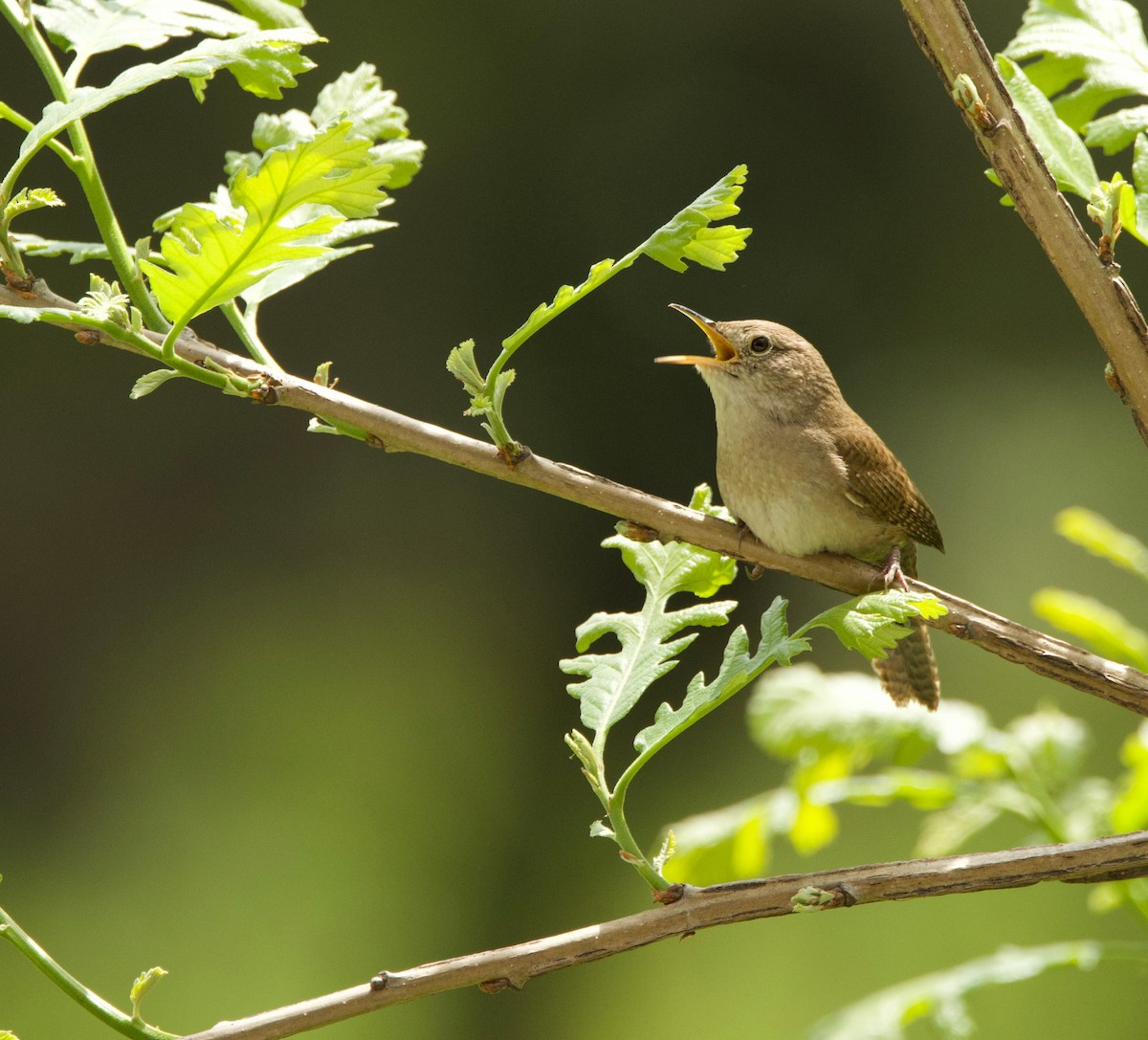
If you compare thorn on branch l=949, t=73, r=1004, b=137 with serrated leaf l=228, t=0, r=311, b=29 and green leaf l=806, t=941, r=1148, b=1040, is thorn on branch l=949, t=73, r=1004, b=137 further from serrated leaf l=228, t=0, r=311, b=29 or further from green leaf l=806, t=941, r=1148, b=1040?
green leaf l=806, t=941, r=1148, b=1040

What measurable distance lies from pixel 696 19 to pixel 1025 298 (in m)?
2.57

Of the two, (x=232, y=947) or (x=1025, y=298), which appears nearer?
(x=232, y=947)

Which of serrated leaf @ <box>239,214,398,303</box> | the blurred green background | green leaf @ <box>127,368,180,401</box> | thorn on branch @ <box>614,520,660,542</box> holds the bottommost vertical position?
the blurred green background

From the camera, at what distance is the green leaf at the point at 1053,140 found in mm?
1320

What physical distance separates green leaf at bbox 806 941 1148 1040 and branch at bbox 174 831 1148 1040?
69cm

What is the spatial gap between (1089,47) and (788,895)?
1.01 m

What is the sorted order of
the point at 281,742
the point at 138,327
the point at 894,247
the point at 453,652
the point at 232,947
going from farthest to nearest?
1. the point at 894,247
2. the point at 453,652
3. the point at 281,742
4. the point at 232,947
5. the point at 138,327

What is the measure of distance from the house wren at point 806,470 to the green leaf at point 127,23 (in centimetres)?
105

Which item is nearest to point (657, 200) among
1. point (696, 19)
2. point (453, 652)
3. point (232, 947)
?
point (696, 19)

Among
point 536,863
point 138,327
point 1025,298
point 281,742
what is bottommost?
point 536,863

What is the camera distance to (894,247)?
309 inches

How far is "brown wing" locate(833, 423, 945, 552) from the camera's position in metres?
2.41

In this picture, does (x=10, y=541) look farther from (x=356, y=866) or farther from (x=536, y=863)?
(x=536, y=863)

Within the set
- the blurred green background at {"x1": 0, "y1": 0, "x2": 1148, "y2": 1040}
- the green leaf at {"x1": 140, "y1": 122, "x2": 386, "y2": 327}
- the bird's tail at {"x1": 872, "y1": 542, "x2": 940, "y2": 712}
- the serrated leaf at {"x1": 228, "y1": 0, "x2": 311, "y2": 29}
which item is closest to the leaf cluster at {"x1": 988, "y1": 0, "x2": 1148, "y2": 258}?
the green leaf at {"x1": 140, "y1": 122, "x2": 386, "y2": 327}
